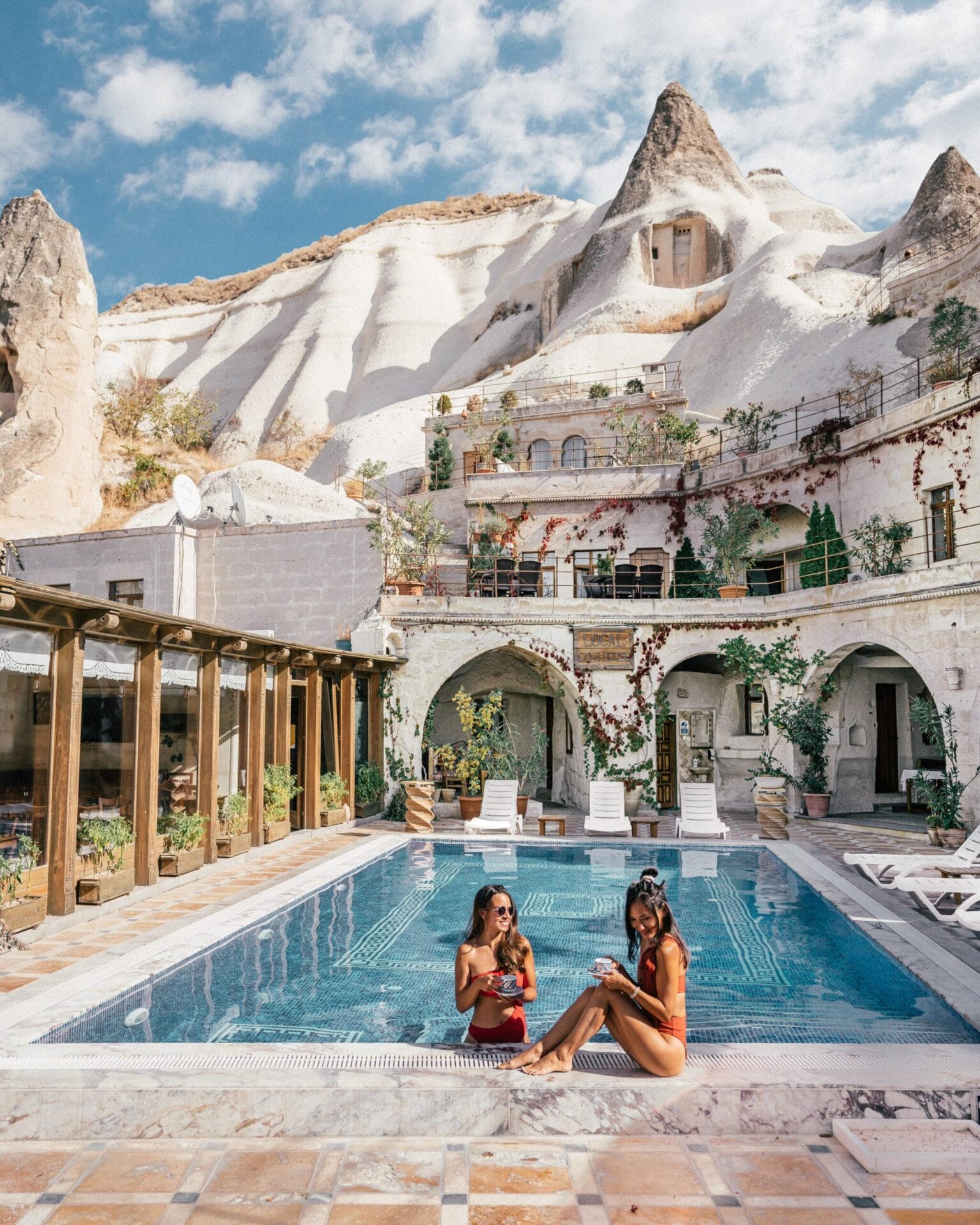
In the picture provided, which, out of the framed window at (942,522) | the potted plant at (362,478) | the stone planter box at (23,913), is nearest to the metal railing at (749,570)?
the framed window at (942,522)

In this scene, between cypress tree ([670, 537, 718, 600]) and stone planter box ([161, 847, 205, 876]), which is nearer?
stone planter box ([161, 847, 205, 876])

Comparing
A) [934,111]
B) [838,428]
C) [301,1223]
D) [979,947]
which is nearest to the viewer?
[301,1223]

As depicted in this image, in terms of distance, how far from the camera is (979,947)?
691 cm

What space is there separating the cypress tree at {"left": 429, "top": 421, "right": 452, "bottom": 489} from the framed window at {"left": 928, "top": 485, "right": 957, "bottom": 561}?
16.6 m

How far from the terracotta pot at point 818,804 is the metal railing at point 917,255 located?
28593 millimetres

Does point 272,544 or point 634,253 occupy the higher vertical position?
point 634,253

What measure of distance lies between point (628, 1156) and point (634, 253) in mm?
51599

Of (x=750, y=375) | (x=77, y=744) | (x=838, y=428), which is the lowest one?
(x=77, y=744)

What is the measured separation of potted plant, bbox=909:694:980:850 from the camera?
12.2m

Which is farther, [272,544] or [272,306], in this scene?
[272,306]

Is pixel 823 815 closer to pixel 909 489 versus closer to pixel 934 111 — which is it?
pixel 909 489

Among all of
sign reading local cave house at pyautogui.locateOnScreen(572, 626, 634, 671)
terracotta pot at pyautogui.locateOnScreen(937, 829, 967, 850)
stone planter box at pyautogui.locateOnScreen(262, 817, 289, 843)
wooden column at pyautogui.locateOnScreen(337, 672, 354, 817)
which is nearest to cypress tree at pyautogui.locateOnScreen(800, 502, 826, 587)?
sign reading local cave house at pyautogui.locateOnScreen(572, 626, 634, 671)

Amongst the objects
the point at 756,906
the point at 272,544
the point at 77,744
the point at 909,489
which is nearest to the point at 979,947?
the point at 756,906

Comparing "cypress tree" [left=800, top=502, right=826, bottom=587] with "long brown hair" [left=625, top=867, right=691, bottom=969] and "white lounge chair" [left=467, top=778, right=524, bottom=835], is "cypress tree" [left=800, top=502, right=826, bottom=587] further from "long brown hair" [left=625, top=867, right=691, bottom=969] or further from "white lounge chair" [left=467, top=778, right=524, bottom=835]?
"long brown hair" [left=625, top=867, right=691, bottom=969]
